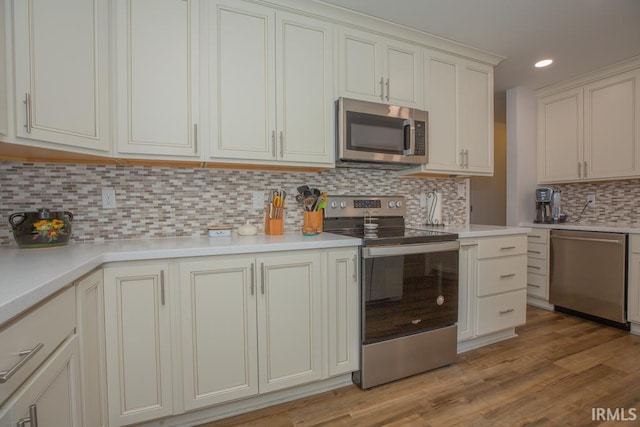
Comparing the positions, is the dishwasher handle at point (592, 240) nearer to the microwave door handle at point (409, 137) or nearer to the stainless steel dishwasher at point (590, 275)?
the stainless steel dishwasher at point (590, 275)

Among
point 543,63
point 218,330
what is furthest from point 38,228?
point 543,63

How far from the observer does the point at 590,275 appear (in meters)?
2.87

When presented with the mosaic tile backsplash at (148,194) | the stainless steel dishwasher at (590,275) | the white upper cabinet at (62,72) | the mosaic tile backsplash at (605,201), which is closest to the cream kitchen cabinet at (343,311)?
the mosaic tile backsplash at (148,194)

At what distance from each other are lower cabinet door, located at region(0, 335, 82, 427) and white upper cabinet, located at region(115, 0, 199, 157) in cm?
101

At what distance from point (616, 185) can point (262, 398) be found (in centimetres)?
386

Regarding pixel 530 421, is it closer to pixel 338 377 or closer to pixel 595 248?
→ pixel 338 377

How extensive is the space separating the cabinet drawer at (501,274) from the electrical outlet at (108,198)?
2.50 meters

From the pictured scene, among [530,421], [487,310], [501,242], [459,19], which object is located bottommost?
[530,421]

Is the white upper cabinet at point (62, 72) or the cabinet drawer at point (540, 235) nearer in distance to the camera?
Answer: the white upper cabinet at point (62, 72)

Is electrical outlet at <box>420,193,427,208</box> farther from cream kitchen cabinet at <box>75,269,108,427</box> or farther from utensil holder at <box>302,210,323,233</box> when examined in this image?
cream kitchen cabinet at <box>75,269,108,427</box>

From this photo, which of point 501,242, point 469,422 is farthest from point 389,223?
point 469,422

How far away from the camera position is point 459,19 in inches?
83.9

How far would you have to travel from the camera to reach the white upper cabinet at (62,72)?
3.92 ft

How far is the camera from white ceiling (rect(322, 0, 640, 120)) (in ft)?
6.50
